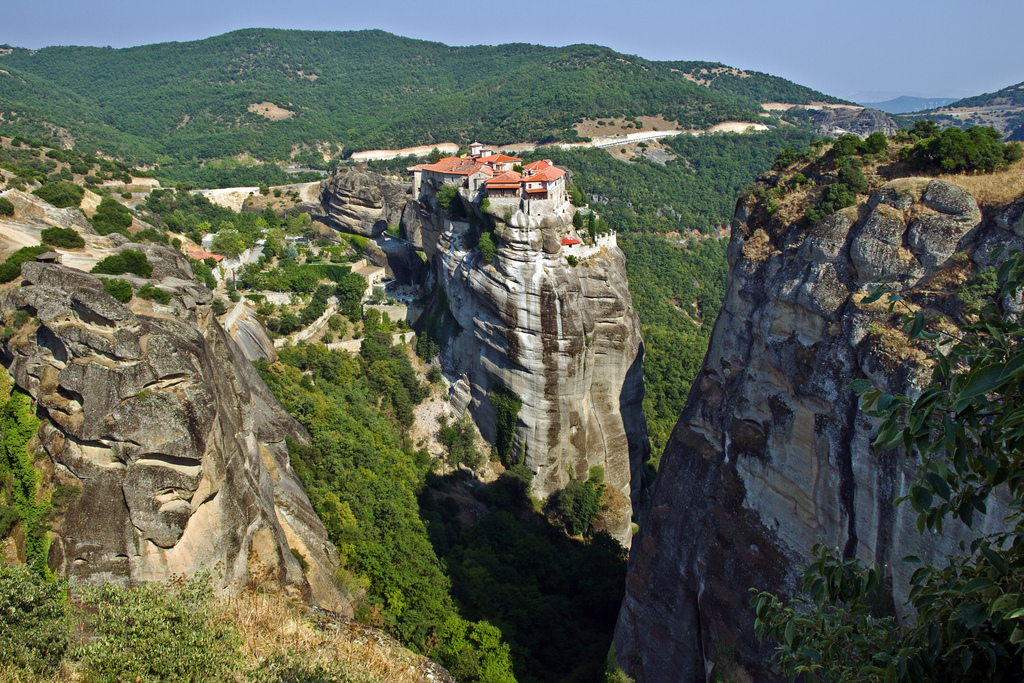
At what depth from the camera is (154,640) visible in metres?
11.0

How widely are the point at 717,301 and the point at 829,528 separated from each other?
160ft

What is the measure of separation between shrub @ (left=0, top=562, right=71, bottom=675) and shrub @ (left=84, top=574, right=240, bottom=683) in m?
0.56

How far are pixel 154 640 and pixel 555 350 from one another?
25996 millimetres

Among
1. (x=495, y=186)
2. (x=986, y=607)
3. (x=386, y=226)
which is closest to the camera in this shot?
(x=986, y=607)

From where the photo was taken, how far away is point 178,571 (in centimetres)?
1570

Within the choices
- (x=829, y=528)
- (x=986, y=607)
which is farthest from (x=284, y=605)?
(x=986, y=607)

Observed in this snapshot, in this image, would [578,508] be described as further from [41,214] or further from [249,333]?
[41,214]

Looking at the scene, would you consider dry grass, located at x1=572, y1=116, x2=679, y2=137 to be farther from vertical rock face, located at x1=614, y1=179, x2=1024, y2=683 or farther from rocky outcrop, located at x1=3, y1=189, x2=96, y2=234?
vertical rock face, located at x1=614, y1=179, x2=1024, y2=683

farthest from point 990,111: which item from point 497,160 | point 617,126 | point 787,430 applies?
point 787,430

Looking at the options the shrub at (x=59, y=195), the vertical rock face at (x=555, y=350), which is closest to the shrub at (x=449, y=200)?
the vertical rock face at (x=555, y=350)

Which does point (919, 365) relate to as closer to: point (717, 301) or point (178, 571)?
point (178, 571)

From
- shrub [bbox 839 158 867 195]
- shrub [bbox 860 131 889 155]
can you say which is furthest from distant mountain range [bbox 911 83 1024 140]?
shrub [bbox 839 158 867 195]

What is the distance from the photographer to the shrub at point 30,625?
10.4m

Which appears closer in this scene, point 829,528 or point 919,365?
point 919,365
